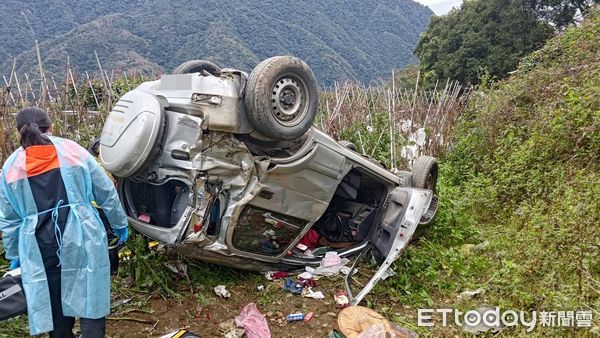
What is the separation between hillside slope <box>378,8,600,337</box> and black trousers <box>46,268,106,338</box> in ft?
6.95

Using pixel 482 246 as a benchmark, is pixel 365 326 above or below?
below

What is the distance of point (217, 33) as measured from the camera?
45438mm

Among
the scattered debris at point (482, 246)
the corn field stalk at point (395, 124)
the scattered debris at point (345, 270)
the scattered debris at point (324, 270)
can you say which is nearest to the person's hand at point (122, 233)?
the scattered debris at point (324, 270)

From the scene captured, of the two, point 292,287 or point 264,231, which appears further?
point 292,287

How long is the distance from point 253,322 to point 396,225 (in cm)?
158

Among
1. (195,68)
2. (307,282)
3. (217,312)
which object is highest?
(195,68)

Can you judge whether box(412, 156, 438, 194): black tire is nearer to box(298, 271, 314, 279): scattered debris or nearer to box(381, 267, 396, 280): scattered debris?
box(381, 267, 396, 280): scattered debris

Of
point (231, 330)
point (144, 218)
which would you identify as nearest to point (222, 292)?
point (231, 330)

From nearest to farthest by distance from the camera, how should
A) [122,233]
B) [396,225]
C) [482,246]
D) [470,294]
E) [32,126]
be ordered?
[32,126] < [122,233] < [470,294] < [396,225] < [482,246]

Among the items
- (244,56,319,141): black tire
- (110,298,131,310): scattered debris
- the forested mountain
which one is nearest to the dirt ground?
(110,298,131,310): scattered debris

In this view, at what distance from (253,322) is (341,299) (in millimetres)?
802

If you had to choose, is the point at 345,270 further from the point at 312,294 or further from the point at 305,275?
the point at 312,294

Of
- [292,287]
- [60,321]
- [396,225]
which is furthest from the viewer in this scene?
[396,225]

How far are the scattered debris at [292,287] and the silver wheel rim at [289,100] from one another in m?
1.37
